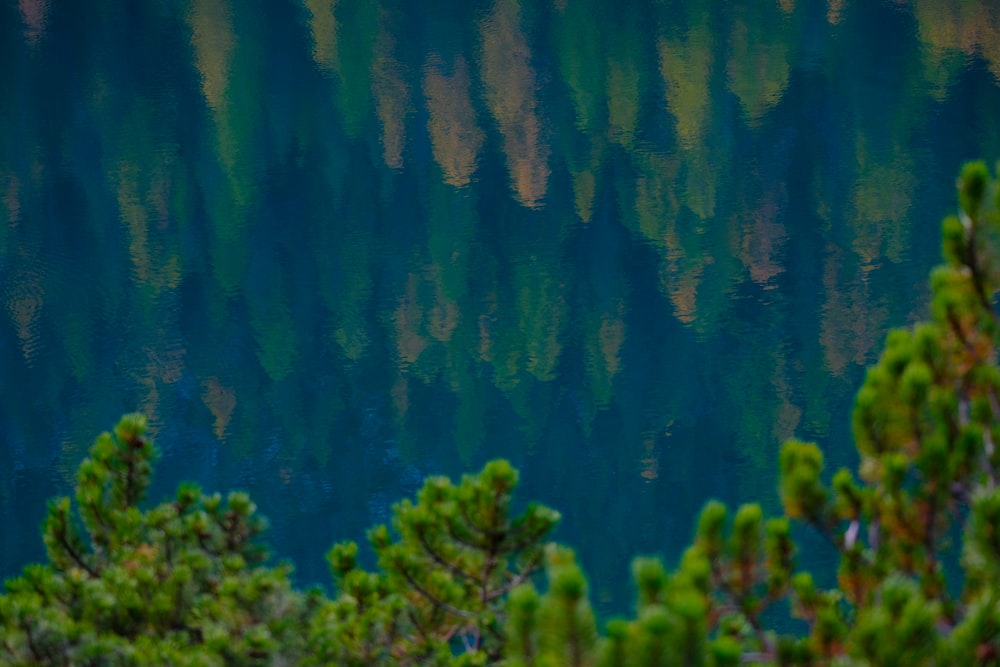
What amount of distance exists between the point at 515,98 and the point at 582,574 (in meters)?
17.7

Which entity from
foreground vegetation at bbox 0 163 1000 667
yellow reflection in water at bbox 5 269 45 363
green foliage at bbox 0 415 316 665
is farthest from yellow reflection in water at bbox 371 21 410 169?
foreground vegetation at bbox 0 163 1000 667

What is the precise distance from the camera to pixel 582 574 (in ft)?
5.64

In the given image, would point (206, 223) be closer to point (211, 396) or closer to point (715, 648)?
point (211, 396)

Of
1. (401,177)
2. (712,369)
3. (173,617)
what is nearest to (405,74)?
(401,177)

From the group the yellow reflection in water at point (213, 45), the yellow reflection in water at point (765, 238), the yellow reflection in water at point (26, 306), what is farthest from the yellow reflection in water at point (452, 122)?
the yellow reflection in water at point (26, 306)

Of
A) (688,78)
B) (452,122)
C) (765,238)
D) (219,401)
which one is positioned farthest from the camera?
(688,78)

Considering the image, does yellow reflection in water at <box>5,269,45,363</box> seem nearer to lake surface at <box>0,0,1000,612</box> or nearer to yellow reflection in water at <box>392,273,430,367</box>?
lake surface at <box>0,0,1000,612</box>

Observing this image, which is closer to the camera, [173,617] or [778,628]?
[173,617]

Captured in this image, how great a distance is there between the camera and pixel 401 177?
1642 cm

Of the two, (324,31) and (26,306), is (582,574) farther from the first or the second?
(324,31)

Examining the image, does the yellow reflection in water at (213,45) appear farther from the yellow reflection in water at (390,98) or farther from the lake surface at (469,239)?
the yellow reflection in water at (390,98)

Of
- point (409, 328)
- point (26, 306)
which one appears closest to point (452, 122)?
point (409, 328)

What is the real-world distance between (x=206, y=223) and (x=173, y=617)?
1277 centimetres

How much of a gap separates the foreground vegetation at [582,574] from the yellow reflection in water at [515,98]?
11.9 m
